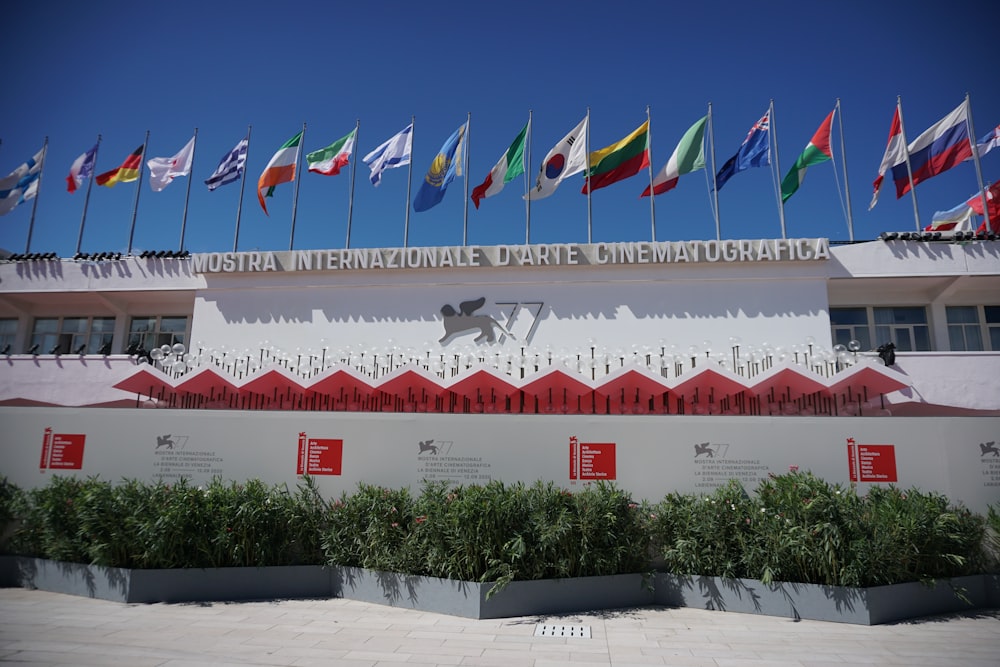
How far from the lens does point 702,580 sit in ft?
24.1

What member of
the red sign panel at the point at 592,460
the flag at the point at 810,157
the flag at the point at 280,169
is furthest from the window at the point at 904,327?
the flag at the point at 280,169

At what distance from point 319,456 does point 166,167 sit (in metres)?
11.9

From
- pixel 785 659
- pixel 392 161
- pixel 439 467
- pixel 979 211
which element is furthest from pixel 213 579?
pixel 979 211

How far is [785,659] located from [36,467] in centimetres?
1045

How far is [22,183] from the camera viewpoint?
666 inches

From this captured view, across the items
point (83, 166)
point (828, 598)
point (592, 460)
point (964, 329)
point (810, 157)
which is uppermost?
point (83, 166)

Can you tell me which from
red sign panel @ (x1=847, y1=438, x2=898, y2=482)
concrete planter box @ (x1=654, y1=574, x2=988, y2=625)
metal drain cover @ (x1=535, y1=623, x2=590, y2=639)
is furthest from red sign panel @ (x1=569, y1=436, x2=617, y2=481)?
red sign panel @ (x1=847, y1=438, x2=898, y2=482)

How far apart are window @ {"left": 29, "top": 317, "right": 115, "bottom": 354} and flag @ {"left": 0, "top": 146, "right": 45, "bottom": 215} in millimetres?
3210

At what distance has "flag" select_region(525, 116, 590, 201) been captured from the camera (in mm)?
15383

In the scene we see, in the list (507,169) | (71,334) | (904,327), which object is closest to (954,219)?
(904,327)

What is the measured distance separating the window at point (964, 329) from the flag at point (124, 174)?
21.5m

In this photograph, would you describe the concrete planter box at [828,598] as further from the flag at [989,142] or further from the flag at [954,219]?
the flag at [954,219]

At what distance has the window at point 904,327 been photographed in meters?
15.5

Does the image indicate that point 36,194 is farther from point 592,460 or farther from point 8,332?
point 592,460
